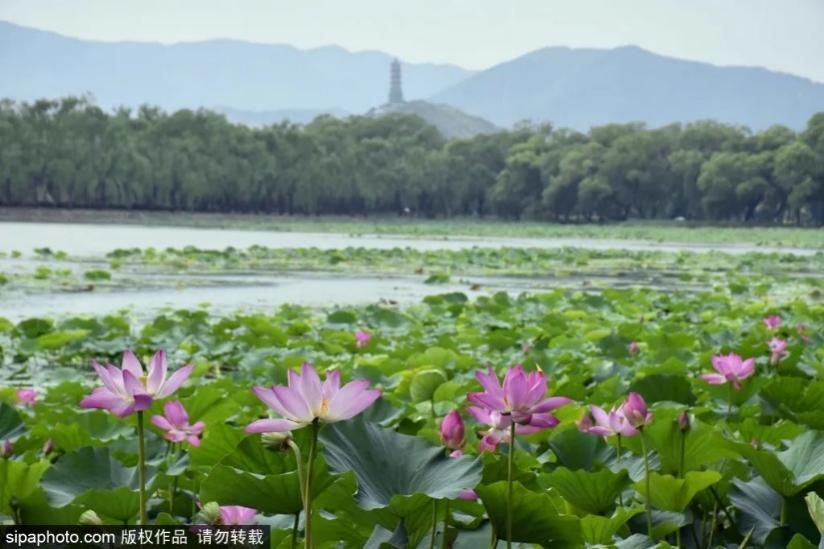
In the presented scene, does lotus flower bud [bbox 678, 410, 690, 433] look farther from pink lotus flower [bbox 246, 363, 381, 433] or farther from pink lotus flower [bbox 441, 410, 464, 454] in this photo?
pink lotus flower [bbox 246, 363, 381, 433]

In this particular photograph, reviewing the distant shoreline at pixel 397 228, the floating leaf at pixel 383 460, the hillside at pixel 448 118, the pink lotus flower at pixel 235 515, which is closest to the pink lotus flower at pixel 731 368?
the floating leaf at pixel 383 460

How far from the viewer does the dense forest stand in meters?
41.8

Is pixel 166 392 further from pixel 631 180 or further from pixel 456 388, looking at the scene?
pixel 631 180

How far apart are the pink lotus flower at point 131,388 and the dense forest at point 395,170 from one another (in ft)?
134

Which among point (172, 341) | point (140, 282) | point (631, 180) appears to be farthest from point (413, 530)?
point (631, 180)

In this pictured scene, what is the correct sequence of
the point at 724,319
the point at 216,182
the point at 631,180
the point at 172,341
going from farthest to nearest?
1. the point at 631,180
2. the point at 216,182
3. the point at 724,319
4. the point at 172,341

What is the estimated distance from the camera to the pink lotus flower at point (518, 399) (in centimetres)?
101

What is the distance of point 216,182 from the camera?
1756 inches

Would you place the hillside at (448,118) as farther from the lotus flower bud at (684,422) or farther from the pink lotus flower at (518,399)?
the pink lotus flower at (518,399)

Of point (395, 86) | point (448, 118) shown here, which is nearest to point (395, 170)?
point (448, 118)

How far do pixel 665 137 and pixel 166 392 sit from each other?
54.9 metres

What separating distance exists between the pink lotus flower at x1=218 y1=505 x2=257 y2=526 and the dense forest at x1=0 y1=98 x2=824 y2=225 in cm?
4096

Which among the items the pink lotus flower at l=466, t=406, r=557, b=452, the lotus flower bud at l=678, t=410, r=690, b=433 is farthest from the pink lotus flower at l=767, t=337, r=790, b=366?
the pink lotus flower at l=466, t=406, r=557, b=452

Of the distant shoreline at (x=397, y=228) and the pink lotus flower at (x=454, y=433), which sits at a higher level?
the pink lotus flower at (x=454, y=433)
